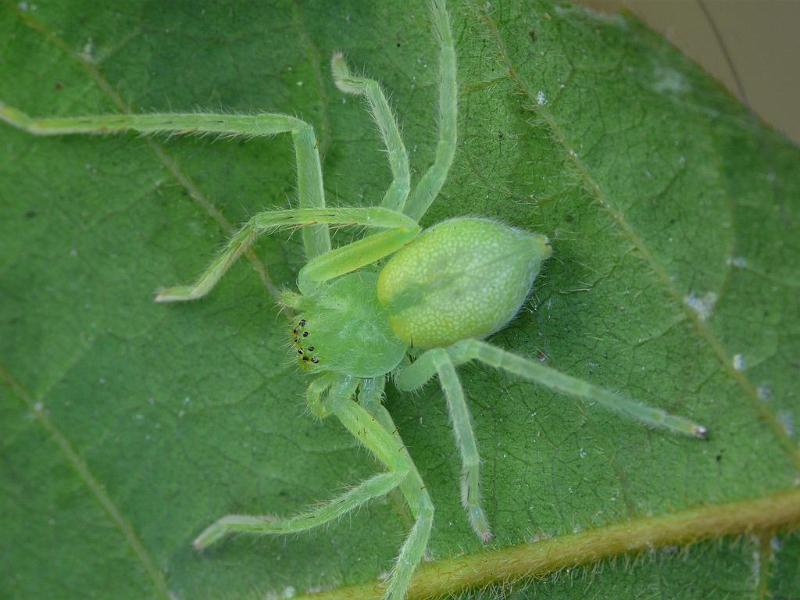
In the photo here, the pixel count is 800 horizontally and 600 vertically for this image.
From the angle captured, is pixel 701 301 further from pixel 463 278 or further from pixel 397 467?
pixel 397 467

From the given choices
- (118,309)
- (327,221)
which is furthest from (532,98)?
(118,309)

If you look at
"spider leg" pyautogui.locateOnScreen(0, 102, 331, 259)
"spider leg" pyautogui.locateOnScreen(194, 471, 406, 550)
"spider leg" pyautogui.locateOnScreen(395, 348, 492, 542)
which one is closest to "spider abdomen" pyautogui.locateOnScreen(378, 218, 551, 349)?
"spider leg" pyautogui.locateOnScreen(395, 348, 492, 542)

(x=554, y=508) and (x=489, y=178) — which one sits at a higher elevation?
(x=489, y=178)

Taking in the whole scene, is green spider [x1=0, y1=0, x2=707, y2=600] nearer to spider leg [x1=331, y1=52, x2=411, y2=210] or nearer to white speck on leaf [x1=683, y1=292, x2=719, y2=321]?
spider leg [x1=331, y1=52, x2=411, y2=210]

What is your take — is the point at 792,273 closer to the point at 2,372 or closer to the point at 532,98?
the point at 532,98

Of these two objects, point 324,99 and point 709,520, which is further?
point 324,99

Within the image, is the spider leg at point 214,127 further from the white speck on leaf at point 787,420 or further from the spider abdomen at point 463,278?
the white speck on leaf at point 787,420

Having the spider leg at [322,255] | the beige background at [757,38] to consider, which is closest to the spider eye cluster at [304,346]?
the spider leg at [322,255]
